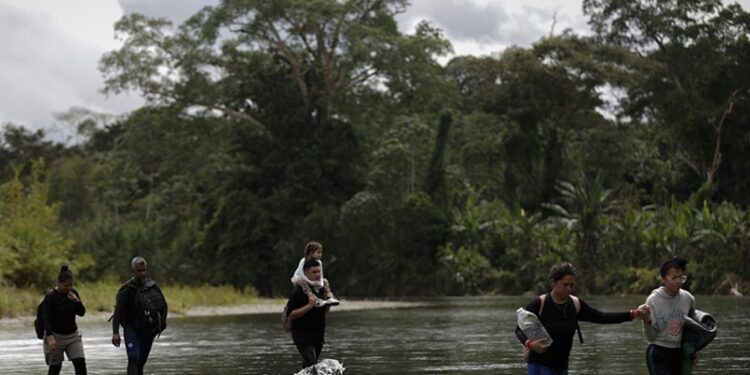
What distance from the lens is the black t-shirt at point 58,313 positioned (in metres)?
13.9

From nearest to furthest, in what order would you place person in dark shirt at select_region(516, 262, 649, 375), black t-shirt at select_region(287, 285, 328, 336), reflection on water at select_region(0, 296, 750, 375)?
person in dark shirt at select_region(516, 262, 649, 375) → black t-shirt at select_region(287, 285, 328, 336) → reflection on water at select_region(0, 296, 750, 375)

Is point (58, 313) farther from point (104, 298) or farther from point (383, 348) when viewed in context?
point (104, 298)

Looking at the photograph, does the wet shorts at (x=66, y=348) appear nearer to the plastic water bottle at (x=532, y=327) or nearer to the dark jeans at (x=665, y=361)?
the plastic water bottle at (x=532, y=327)

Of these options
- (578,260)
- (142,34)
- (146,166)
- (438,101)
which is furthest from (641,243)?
(146,166)

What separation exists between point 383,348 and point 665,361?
12.0 metres

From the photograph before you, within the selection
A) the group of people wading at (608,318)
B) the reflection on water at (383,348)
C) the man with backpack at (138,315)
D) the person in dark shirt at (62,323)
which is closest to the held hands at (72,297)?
the person in dark shirt at (62,323)

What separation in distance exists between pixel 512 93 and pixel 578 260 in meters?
15.2

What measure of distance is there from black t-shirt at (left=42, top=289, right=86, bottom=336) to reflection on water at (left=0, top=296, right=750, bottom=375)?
11.5 ft

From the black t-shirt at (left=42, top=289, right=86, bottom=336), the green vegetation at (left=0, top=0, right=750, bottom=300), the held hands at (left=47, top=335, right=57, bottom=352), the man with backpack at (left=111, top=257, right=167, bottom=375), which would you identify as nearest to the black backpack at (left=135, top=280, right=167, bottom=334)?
the man with backpack at (left=111, top=257, right=167, bottom=375)

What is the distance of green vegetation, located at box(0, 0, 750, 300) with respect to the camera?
5966 cm

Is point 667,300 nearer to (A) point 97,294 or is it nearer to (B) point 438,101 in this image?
(A) point 97,294

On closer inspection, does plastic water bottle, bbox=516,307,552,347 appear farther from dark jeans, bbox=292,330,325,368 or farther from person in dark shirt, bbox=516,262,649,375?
dark jeans, bbox=292,330,325,368

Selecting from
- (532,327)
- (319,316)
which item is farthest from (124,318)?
(532,327)

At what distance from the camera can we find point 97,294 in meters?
38.4
